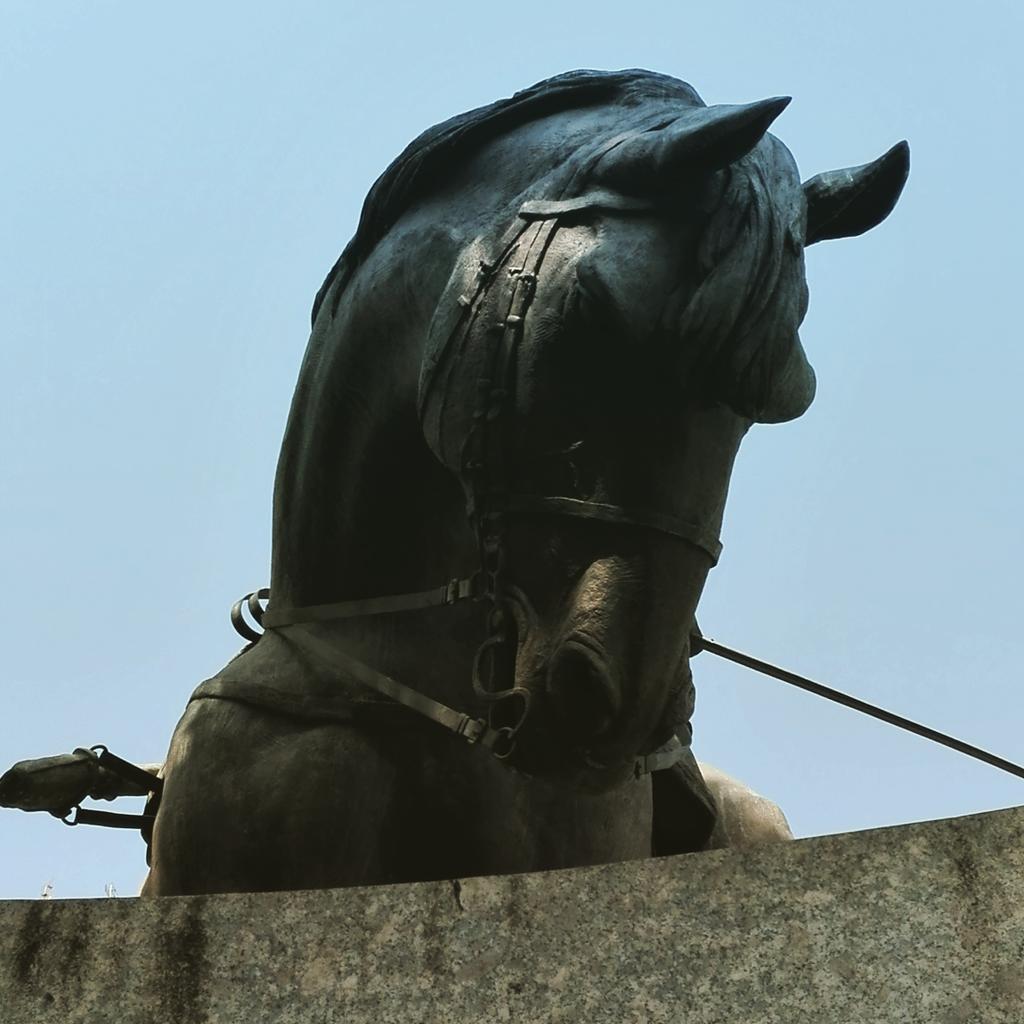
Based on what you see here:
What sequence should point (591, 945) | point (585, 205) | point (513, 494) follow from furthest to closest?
point (585, 205)
point (513, 494)
point (591, 945)

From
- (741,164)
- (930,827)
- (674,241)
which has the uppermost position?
(741,164)

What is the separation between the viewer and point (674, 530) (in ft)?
7.89

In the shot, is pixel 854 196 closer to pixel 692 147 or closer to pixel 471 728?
pixel 692 147

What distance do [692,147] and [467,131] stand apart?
1.76ft

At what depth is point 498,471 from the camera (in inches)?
98.0

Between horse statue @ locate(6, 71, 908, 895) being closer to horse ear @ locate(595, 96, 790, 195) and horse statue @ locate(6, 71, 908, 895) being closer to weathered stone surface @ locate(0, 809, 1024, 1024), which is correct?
horse ear @ locate(595, 96, 790, 195)

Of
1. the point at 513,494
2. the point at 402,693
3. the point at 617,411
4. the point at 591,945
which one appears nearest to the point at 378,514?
the point at 402,693

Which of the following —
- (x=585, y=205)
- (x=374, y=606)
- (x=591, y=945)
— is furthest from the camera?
(x=374, y=606)

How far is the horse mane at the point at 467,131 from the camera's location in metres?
2.94

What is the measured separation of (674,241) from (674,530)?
406 millimetres

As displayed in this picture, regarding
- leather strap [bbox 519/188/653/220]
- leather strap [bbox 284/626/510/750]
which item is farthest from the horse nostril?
leather strap [bbox 519/188/653/220]

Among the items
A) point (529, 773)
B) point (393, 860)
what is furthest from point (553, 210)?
point (393, 860)

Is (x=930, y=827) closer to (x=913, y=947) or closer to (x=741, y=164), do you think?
(x=913, y=947)

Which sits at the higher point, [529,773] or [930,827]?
[529,773]
